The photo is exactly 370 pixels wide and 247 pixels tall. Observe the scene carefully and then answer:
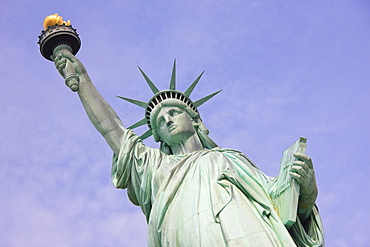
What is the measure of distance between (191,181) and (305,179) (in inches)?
68.0

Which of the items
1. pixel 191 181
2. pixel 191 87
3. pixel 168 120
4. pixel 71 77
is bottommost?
pixel 191 181

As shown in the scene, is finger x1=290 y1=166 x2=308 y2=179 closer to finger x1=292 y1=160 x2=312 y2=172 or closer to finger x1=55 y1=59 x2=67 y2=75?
finger x1=292 y1=160 x2=312 y2=172

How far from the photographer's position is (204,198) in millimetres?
11727

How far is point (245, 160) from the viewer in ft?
43.3

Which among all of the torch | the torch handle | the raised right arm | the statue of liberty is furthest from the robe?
the torch

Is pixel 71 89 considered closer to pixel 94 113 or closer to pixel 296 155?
pixel 94 113

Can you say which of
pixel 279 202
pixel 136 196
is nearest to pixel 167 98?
pixel 136 196

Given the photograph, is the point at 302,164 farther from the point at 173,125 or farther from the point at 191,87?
the point at 191,87

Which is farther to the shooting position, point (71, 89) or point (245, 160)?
point (71, 89)

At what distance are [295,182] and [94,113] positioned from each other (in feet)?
12.9

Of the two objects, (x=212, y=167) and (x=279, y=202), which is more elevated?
(x=212, y=167)

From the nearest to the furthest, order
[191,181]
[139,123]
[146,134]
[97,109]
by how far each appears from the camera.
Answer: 1. [191,181]
2. [97,109]
3. [146,134]
4. [139,123]

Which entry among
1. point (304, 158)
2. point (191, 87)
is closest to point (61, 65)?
point (191, 87)

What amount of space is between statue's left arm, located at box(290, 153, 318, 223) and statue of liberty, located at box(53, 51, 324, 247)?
0.01m
